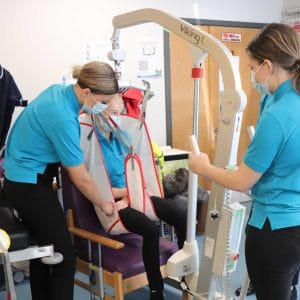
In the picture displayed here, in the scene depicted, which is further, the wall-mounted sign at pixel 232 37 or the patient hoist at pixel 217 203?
the wall-mounted sign at pixel 232 37

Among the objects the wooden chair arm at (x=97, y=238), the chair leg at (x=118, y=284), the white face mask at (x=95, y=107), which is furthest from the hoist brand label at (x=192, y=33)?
the chair leg at (x=118, y=284)

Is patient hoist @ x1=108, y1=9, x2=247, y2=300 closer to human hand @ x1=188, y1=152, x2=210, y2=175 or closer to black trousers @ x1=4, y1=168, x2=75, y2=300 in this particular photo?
human hand @ x1=188, y1=152, x2=210, y2=175

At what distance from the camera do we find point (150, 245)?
7.01 ft

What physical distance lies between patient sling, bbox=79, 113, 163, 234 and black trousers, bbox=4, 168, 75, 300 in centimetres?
30

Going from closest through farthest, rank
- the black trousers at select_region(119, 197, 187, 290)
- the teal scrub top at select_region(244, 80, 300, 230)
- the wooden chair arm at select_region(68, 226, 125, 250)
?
the teal scrub top at select_region(244, 80, 300, 230)
the wooden chair arm at select_region(68, 226, 125, 250)
the black trousers at select_region(119, 197, 187, 290)

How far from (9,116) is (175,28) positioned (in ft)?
5.37

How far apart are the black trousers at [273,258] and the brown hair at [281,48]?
1.61 feet

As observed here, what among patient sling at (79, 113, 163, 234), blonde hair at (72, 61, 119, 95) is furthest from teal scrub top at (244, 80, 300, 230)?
patient sling at (79, 113, 163, 234)

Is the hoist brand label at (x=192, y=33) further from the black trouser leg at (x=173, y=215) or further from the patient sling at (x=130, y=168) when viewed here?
the black trouser leg at (x=173, y=215)

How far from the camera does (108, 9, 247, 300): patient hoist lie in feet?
5.45

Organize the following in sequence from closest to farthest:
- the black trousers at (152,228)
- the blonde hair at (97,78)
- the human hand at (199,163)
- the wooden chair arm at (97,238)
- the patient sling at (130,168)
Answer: the human hand at (199,163), the blonde hair at (97,78), the wooden chair arm at (97,238), the black trousers at (152,228), the patient sling at (130,168)

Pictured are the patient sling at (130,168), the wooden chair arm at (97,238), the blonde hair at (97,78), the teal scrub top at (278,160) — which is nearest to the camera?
the teal scrub top at (278,160)

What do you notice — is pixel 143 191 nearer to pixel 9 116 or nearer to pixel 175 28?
pixel 175 28

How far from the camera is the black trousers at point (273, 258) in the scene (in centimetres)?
143
